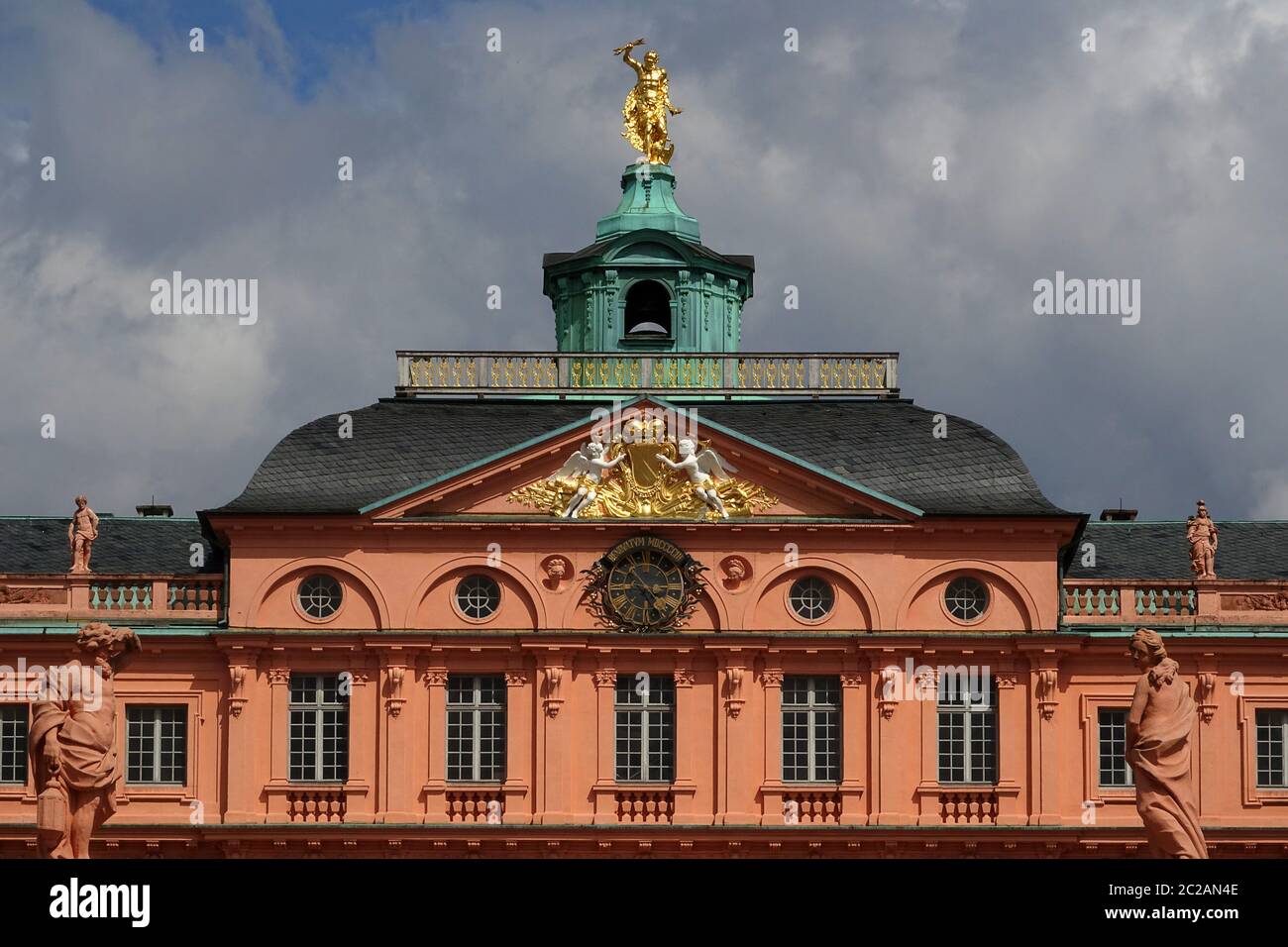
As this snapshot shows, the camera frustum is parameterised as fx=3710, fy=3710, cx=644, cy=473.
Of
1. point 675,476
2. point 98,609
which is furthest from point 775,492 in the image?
point 98,609

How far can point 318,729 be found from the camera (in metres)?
79.1

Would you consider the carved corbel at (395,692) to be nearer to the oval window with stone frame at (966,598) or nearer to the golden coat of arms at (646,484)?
the golden coat of arms at (646,484)

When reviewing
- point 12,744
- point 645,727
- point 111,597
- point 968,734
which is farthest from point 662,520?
point 12,744

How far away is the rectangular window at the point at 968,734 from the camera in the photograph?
260ft

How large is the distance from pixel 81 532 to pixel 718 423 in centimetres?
1400

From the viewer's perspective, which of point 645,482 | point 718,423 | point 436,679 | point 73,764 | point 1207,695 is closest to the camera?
point 73,764

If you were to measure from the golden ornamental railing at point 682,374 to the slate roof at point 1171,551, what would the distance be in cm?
660

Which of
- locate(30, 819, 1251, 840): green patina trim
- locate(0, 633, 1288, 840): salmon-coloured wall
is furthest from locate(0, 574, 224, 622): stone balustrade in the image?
locate(30, 819, 1251, 840): green patina trim

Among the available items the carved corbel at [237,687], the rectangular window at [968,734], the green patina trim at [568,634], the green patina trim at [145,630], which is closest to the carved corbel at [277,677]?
the carved corbel at [237,687]

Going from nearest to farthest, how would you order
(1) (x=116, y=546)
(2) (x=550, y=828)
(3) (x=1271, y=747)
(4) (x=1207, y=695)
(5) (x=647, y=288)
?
(2) (x=550, y=828) < (4) (x=1207, y=695) < (3) (x=1271, y=747) < (1) (x=116, y=546) < (5) (x=647, y=288)

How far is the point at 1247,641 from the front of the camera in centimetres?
7994

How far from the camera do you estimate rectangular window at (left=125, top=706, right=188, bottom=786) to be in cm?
7906

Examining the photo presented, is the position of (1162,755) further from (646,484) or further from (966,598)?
(646,484)

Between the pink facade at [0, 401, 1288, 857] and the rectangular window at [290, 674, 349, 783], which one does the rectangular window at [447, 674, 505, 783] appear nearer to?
the pink facade at [0, 401, 1288, 857]
